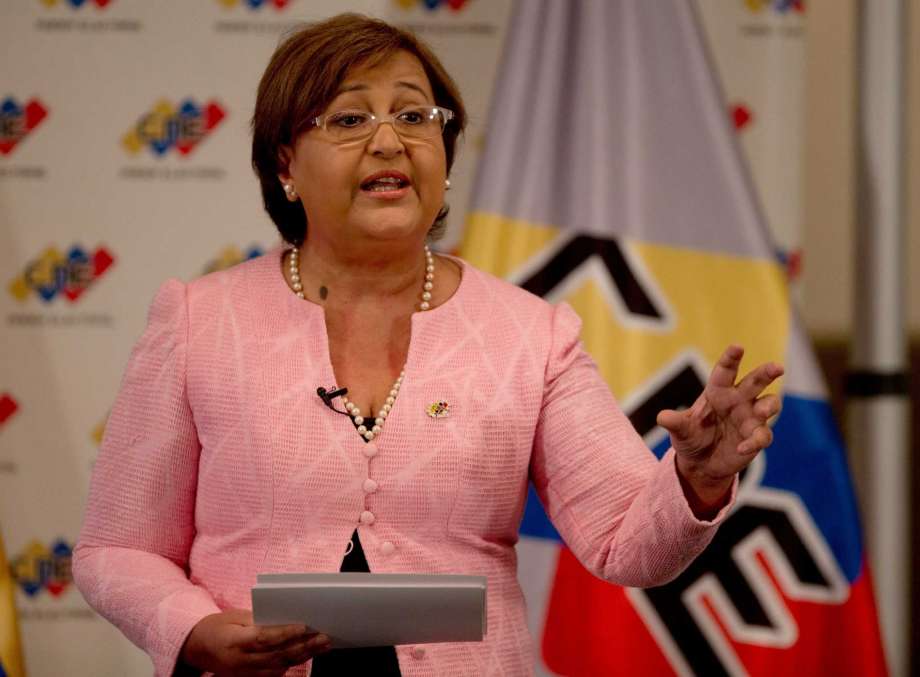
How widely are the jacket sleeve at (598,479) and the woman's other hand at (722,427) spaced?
0.05 meters

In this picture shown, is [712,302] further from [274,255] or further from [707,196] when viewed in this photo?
[274,255]

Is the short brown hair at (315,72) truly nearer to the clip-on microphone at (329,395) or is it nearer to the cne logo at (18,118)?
the clip-on microphone at (329,395)

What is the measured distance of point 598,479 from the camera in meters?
1.65

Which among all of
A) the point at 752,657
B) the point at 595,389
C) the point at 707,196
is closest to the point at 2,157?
the point at 707,196

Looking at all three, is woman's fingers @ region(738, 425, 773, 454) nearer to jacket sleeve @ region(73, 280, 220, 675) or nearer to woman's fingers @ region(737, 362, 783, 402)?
woman's fingers @ region(737, 362, 783, 402)

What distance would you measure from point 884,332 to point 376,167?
187cm

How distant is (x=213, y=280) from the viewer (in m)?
1.78

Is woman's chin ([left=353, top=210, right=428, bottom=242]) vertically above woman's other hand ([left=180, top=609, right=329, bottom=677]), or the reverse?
woman's chin ([left=353, top=210, right=428, bottom=242])

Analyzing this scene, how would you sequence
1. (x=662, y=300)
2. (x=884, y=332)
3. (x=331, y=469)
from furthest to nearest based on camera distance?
(x=884, y=332), (x=662, y=300), (x=331, y=469)

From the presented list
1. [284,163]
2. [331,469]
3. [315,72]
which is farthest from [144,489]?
[315,72]

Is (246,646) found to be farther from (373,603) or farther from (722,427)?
(722,427)

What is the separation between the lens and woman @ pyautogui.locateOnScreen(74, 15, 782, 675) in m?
1.58

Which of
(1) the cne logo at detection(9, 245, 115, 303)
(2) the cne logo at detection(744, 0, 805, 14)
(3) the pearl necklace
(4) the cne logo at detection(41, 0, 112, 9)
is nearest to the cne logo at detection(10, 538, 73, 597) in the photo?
(1) the cne logo at detection(9, 245, 115, 303)

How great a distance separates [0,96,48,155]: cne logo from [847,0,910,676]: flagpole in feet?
7.57
